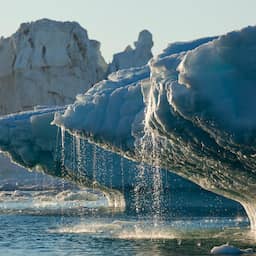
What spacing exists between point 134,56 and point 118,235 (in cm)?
6270

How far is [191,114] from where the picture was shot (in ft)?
51.6

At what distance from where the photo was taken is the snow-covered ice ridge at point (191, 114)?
597 inches

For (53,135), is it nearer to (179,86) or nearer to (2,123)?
(2,123)

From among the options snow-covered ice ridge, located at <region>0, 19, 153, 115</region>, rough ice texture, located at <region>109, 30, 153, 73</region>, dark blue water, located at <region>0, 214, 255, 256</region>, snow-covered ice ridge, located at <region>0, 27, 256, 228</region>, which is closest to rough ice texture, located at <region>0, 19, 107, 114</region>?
snow-covered ice ridge, located at <region>0, 19, 153, 115</region>

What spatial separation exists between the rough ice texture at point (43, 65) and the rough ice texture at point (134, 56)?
8.69 ft

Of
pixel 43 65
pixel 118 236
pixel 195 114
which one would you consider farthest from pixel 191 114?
pixel 43 65

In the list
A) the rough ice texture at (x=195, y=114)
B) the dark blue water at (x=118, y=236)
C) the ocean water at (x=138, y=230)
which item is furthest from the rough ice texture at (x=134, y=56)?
the rough ice texture at (x=195, y=114)

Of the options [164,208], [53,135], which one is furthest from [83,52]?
[53,135]

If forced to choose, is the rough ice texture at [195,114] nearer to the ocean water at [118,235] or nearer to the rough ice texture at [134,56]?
the ocean water at [118,235]

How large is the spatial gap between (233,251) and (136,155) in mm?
8000

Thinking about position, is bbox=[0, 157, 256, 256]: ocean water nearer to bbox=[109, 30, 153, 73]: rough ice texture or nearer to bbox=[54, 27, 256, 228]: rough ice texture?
bbox=[54, 27, 256, 228]: rough ice texture

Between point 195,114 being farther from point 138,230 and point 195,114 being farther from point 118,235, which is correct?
point 138,230

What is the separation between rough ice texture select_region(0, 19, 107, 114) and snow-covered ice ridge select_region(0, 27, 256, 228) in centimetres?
5295

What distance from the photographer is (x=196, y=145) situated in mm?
17891
